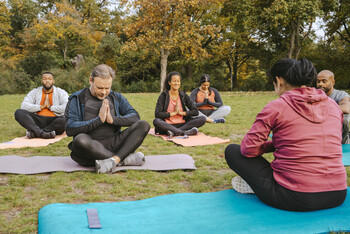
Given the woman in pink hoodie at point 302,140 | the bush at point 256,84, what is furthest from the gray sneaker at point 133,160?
the bush at point 256,84

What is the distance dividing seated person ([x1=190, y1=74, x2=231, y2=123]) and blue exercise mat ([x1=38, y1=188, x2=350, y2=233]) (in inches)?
240

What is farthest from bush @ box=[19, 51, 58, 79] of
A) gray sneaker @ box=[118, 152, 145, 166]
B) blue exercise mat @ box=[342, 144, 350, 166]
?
blue exercise mat @ box=[342, 144, 350, 166]

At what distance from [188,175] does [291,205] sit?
5.47 ft

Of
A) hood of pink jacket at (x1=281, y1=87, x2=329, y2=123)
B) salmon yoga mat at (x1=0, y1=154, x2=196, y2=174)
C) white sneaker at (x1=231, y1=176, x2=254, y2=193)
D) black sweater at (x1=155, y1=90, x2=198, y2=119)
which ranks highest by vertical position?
hood of pink jacket at (x1=281, y1=87, x2=329, y2=123)

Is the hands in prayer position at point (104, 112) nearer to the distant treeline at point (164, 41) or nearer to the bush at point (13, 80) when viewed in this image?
the distant treeline at point (164, 41)

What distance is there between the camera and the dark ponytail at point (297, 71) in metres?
2.72

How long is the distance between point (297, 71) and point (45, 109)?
5.91m

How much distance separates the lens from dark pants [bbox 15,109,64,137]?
689 centimetres

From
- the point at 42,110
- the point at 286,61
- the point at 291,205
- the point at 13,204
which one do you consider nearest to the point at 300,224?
the point at 291,205

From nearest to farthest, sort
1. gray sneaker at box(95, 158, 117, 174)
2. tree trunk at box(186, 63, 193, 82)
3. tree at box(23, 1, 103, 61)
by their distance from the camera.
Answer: gray sneaker at box(95, 158, 117, 174) < tree at box(23, 1, 103, 61) < tree trunk at box(186, 63, 193, 82)

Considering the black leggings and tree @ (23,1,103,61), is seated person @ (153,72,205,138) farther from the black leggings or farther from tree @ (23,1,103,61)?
tree @ (23,1,103,61)

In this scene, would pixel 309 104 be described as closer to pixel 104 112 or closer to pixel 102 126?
pixel 104 112

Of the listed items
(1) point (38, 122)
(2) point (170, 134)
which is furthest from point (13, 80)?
(2) point (170, 134)

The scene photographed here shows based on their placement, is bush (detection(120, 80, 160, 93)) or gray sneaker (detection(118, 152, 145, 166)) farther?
bush (detection(120, 80, 160, 93))
